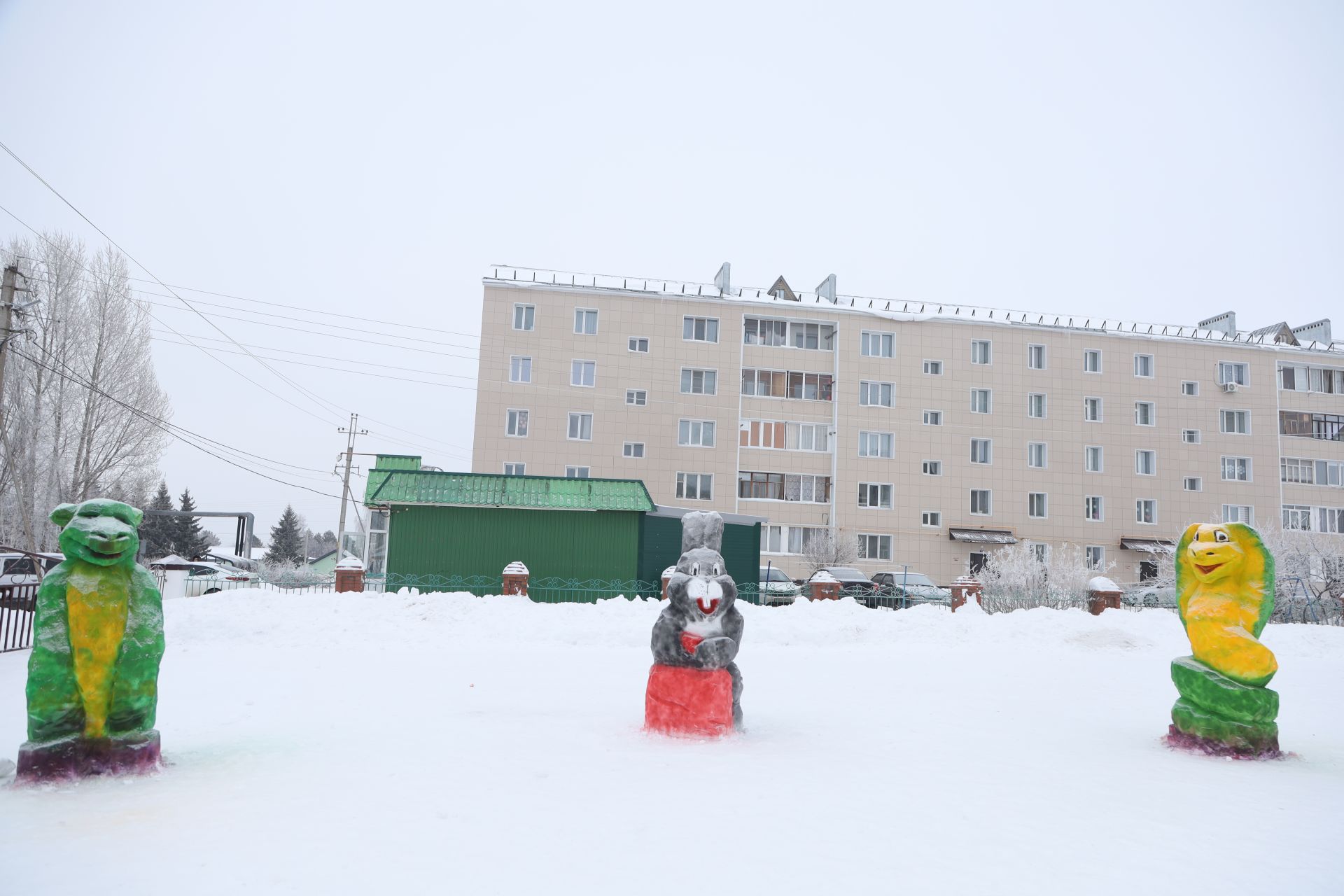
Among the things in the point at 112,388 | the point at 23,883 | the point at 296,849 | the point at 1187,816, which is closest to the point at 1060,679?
the point at 1187,816

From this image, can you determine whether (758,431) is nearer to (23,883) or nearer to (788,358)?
(788,358)

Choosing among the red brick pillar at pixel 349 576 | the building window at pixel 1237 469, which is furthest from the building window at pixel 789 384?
the red brick pillar at pixel 349 576

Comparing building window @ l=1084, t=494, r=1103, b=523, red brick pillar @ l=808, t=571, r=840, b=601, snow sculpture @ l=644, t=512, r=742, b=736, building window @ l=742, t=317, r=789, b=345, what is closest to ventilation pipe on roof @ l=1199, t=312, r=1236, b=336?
building window @ l=1084, t=494, r=1103, b=523

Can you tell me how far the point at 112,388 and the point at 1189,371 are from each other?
44.0m

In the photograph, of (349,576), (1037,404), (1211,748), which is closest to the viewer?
(1211,748)

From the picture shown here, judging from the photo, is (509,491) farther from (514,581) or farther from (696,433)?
(696,433)

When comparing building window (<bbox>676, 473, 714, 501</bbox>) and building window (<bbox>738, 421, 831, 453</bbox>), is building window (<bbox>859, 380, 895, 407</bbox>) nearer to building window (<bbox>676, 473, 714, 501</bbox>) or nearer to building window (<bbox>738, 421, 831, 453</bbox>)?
building window (<bbox>738, 421, 831, 453</bbox>)

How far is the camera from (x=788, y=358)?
1487 inches

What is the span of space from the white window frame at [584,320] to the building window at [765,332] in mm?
6513

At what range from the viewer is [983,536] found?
36406 mm

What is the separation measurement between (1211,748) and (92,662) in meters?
9.54

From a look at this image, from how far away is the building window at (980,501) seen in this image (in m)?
37.4

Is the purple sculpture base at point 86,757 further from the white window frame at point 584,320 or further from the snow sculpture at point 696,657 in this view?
the white window frame at point 584,320

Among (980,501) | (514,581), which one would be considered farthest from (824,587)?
(980,501)
